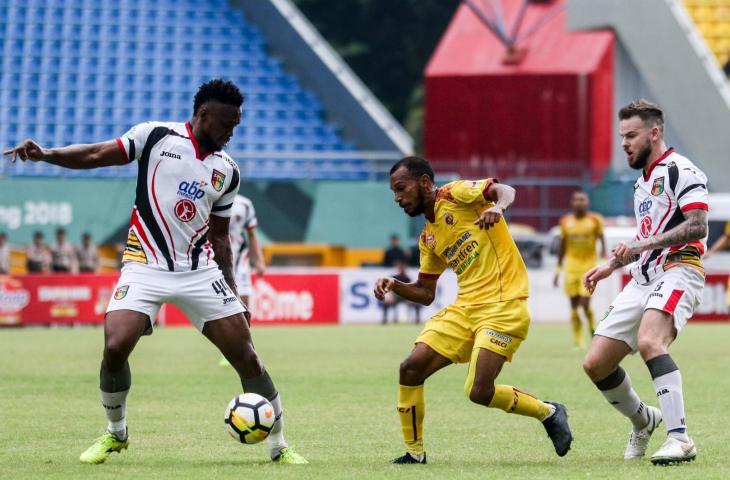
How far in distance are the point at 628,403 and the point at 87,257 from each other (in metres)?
22.3

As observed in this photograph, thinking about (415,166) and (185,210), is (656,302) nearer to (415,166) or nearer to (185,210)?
(415,166)

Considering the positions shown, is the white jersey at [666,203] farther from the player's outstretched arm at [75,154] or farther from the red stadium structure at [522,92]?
the red stadium structure at [522,92]

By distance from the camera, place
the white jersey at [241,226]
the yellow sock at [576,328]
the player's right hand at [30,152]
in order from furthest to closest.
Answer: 1. the yellow sock at [576,328]
2. the white jersey at [241,226]
3. the player's right hand at [30,152]

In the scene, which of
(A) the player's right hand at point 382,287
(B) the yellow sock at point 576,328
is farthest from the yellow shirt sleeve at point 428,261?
(B) the yellow sock at point 576,328

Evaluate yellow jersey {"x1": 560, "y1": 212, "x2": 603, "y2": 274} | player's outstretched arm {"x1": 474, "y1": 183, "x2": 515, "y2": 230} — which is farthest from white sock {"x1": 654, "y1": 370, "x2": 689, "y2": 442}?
yellow jersey {"x1": 560, "y1": 212, "x2": 603, "y2": 274}

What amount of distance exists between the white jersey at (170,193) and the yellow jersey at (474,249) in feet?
4.66

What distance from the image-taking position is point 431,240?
9.30 metres

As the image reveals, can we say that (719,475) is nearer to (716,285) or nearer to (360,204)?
(716,285)

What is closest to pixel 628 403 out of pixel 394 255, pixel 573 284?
pixel 573 284

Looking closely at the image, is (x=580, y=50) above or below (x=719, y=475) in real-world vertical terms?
above

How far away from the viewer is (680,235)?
8773mm

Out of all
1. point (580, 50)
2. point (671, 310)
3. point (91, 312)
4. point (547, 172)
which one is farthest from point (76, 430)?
point (580, 50)

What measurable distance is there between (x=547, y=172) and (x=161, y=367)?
18.8 metres

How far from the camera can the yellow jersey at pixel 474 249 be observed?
30.0 feet
